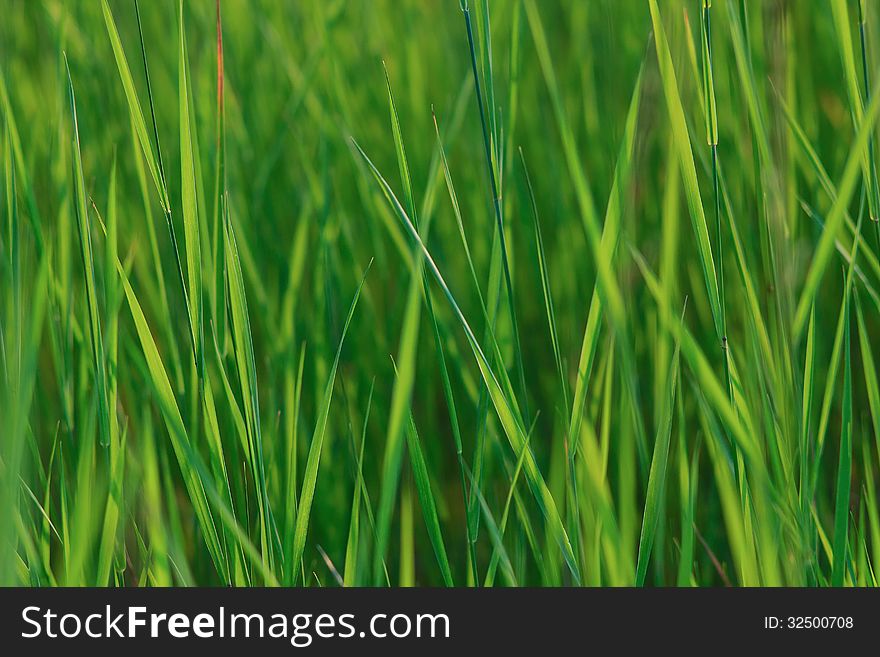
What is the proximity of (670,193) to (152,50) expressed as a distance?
0.69 m

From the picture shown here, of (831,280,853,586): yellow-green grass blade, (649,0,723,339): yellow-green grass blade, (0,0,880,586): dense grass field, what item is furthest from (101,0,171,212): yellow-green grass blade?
(831,280,853,586): yellow-green grass blade

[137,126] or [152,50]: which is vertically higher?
[152,50]

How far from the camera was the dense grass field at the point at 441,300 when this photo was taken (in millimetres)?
443

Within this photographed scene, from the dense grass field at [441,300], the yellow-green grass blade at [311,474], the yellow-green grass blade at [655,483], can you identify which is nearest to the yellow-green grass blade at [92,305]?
the dense grass field at [441,300]

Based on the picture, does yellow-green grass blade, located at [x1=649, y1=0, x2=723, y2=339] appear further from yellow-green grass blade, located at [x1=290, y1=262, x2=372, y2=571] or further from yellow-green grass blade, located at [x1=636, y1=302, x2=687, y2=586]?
yellow-green grass blade, located at [x1=290, y1=262, x2=372, y2=571]

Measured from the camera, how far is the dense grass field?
0.44 meters

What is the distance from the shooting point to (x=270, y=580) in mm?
425

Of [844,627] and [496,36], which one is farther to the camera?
[496,36]

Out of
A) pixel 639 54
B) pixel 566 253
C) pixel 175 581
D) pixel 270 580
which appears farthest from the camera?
pixel 639 54

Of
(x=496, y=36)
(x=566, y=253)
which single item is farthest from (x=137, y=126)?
(x=496, y=36)

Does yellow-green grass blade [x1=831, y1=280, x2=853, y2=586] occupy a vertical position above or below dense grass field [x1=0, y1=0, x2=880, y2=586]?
below

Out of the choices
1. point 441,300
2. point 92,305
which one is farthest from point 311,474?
point 441,300

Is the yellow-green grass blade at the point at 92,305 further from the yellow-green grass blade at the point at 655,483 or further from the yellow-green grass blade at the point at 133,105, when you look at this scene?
the yellow-green grass blade at the point at 655,483

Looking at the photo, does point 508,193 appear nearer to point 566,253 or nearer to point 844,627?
point 566,253
